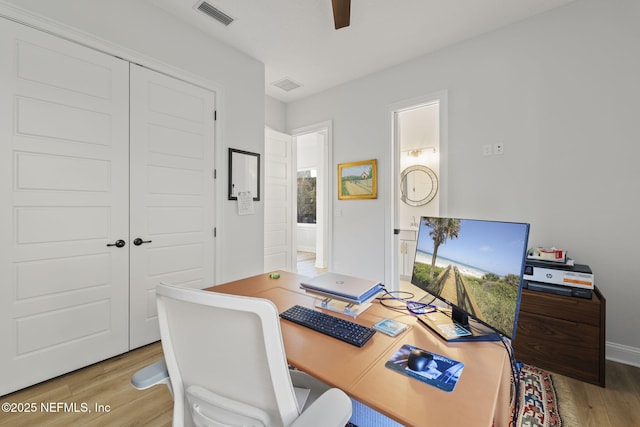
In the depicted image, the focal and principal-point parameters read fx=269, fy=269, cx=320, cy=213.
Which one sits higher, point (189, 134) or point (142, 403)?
point (189, 134)

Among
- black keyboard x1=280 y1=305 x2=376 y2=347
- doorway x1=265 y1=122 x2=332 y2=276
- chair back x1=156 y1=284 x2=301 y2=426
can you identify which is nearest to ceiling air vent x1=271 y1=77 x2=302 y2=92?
doorway x1=265 y1=122 x2=332 y2=276

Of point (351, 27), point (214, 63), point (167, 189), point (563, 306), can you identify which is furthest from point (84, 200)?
point (563, 306)

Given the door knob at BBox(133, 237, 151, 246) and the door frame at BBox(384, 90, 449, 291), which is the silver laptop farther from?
the door frame at BBox(384, 90, 449, 291)

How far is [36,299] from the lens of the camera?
179 cm

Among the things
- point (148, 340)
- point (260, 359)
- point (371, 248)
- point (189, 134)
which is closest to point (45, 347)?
point (148, 340)

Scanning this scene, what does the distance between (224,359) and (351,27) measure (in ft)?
9.29

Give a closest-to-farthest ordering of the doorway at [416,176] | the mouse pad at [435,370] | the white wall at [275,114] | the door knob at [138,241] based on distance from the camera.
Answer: the mouse pad at [435,370] < the door knob at [138,241] < the white wall at [275,114] < the doorway at [416,176]

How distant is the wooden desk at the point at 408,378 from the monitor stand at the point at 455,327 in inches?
1.0

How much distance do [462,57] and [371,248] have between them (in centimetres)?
227

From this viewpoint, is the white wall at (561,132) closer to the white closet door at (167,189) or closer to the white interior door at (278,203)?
the white interior door at (278,203)

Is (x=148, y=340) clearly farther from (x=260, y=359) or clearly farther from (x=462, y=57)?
(x=462, y=57)

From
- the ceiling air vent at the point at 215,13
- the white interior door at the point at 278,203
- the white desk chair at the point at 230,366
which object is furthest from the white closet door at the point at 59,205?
the white interior door at the point at 278,203

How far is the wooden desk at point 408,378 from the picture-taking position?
65 cm

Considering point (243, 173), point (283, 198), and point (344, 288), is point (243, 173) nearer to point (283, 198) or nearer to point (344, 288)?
point (283, 198)
